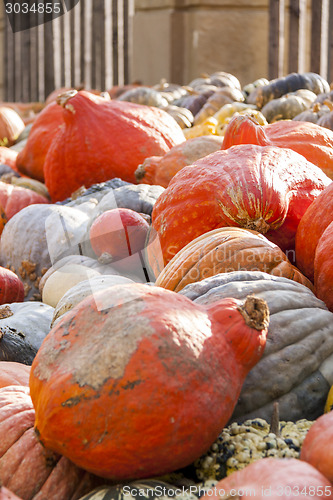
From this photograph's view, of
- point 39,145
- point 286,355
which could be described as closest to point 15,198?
point 39,145

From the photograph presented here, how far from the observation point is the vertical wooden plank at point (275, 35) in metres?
6.57

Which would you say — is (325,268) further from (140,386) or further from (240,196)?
(140,386)

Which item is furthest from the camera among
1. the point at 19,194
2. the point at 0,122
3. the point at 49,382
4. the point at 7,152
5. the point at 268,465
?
the point at 0,122

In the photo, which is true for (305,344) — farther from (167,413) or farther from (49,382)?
(49,382)

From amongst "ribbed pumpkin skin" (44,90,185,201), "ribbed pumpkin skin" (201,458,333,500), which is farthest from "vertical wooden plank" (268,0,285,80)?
"ribbed pumpkin skin" (201,458,333,500)

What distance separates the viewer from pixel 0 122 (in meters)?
5.64

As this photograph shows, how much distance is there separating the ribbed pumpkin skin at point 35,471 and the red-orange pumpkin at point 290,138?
1.52m

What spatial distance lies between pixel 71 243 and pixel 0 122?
125 inches

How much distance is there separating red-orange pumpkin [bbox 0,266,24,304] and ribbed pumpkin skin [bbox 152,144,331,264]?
73 centimetres

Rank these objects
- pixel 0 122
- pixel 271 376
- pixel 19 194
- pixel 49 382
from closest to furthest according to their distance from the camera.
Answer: pixel 49 382 → pixel 271 376 → pixel 19 194 → pixel 0 122

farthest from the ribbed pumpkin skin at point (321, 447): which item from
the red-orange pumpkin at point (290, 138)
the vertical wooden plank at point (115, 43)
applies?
the vertical wooden plank at point (115, 43)

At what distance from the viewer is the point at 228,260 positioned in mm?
1796

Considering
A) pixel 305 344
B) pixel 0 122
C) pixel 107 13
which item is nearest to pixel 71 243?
pixel 305 344

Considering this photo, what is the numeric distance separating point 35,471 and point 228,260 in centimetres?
75
